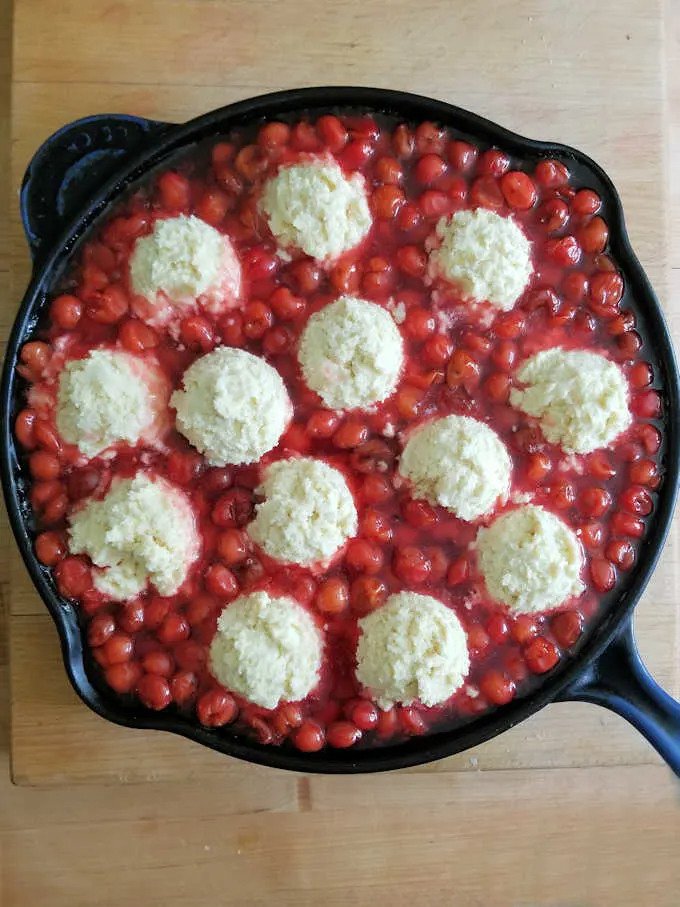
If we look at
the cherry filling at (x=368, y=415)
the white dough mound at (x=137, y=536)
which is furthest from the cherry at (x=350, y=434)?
the white dough mound at (x=137, y=536)

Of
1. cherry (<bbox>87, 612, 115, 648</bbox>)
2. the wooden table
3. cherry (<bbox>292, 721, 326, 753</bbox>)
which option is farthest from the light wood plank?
cherry (<bbox>87, 612, 115, 648</bbox>)

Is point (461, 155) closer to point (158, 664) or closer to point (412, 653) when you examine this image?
point (412, 653)

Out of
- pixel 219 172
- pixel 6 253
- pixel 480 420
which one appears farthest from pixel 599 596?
pixel 6 253

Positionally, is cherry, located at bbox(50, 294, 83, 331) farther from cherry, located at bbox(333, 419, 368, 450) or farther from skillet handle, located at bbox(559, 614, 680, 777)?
skillet handle, located at bbox(559, 614, 680, 777)

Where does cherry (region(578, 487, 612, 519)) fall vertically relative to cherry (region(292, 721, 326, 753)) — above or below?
above

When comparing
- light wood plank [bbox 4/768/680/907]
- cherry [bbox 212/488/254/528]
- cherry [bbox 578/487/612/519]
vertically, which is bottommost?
light wood plank [bbox 4/768/680/907]

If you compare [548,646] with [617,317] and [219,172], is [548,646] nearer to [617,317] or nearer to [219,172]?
[617,317]
